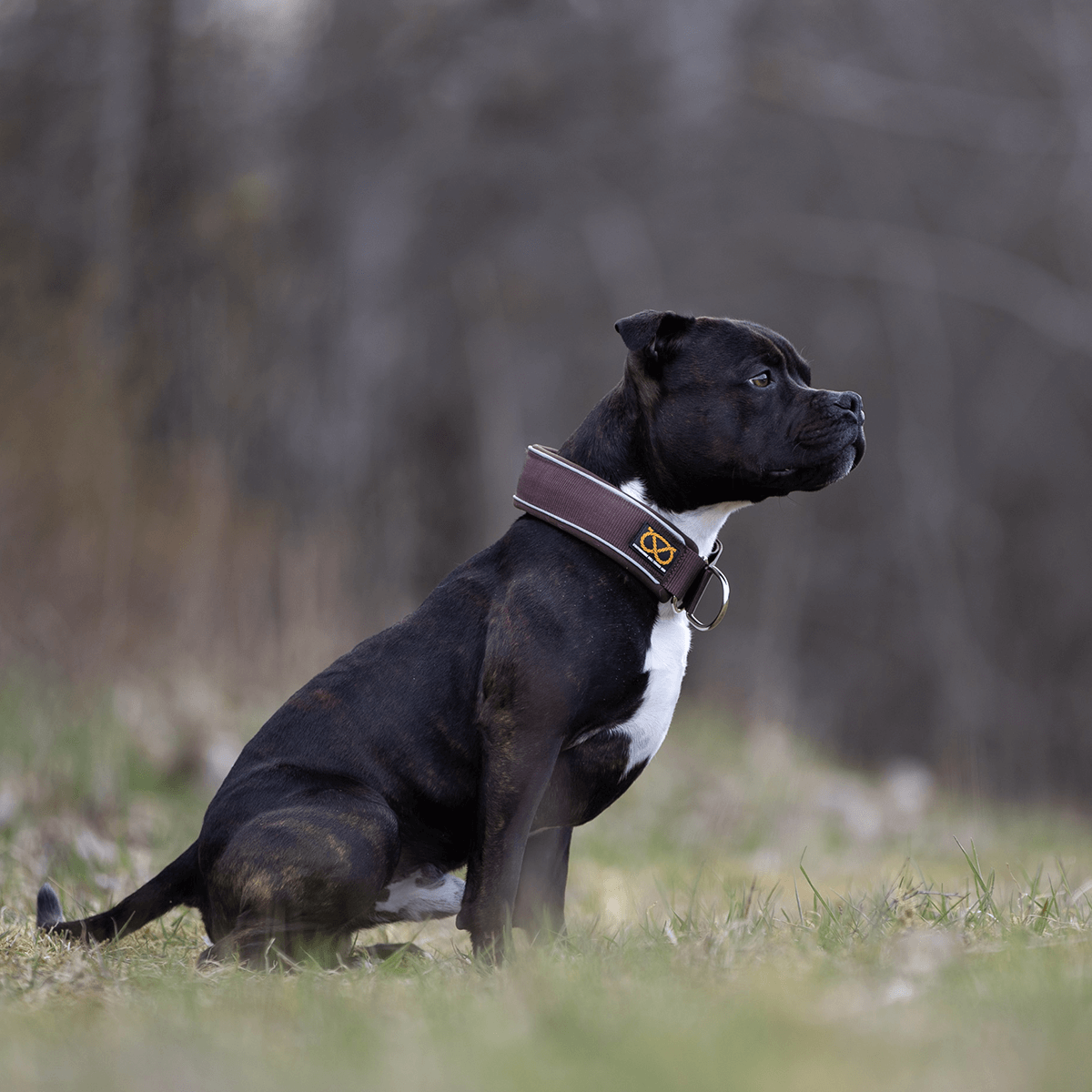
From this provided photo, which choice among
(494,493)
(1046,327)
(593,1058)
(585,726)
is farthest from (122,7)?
(593,1058)

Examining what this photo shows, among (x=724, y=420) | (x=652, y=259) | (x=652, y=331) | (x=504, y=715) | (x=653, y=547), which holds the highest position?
(x=652, y=259)

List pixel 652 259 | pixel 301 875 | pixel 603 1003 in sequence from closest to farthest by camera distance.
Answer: pixel 603 1003
pixel 301 875
pixel 652 259

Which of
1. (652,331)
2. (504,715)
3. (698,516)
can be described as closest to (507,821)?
(504,715)

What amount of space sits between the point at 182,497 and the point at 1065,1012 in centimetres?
705

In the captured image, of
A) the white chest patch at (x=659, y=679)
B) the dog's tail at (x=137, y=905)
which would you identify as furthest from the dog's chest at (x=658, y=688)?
the dog's tail at (x=137, y=905)

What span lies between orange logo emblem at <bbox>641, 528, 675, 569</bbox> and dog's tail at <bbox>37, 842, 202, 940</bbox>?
147cm

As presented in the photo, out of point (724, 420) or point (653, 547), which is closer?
point (653, 547)

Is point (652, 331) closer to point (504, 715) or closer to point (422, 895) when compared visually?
point (504, 715)

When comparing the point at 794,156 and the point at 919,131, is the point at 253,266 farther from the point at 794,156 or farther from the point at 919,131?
the point at 919,131

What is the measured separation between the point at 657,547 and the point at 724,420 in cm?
47

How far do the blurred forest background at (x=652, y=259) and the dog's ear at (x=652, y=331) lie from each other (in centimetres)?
565

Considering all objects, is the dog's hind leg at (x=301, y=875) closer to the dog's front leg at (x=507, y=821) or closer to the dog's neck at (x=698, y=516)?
the dog's front leg at (x=507, y=821)

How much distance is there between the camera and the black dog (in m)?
3.00

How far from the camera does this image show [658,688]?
320 centimetres
